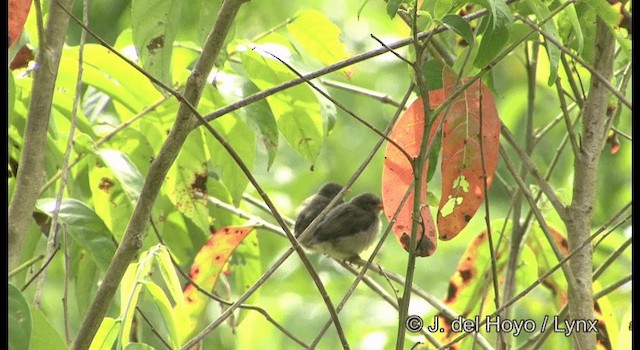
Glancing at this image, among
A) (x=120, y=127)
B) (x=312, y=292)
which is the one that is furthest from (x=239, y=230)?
(x=312, y=292)

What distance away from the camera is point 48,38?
6.04ft

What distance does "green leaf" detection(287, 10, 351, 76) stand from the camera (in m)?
2.86

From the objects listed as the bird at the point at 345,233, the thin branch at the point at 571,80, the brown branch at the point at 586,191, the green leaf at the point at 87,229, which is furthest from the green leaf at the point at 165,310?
the bird at the point at 345,233

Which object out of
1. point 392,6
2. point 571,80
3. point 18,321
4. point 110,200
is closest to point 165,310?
point 18,321

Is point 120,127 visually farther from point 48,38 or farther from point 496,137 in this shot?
point 496,137

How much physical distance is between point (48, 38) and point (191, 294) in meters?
1.15

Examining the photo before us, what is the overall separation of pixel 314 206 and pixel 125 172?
119 inches

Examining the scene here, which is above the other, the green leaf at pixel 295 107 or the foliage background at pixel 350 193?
the foliage background at pixel 350 193

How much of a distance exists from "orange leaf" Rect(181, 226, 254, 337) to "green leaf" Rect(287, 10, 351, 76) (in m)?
0.56

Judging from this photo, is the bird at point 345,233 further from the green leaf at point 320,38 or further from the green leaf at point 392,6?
the green leaf at point 392,6

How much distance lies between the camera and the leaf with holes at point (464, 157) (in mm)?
2174

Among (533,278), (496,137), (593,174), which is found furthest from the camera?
(533,278)

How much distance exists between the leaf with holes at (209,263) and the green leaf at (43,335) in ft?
3.43
